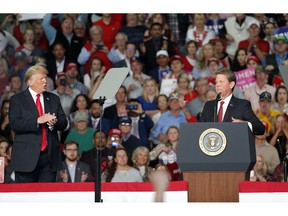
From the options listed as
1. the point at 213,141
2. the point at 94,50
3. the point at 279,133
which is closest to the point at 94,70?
the point at 94,50

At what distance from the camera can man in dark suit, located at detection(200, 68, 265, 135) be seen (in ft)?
32.0

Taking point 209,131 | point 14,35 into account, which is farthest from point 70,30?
point 209,131

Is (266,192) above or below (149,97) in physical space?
below

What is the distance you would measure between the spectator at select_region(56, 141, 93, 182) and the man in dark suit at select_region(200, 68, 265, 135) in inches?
129

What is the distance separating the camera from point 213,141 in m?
9.14

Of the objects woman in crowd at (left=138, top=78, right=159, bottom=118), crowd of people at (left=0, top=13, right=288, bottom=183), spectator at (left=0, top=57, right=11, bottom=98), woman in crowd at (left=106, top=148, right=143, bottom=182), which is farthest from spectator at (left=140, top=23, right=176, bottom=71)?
woman in crowd at (left=106, top=148, right=143, bottom=182)

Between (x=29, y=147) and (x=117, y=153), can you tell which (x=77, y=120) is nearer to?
A: (x=117, y=153)

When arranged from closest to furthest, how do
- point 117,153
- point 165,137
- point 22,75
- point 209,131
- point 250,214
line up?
point 250,214, point 209,131, point 117,153, point 165,137, point 22,75

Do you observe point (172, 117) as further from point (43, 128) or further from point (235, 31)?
point (43, 128)

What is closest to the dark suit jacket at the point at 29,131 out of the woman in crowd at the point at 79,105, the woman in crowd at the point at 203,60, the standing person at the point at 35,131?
the standing person at the point at 35,131

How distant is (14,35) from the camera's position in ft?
50.9

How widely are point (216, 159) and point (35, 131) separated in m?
1.97

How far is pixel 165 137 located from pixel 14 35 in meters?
2.93
